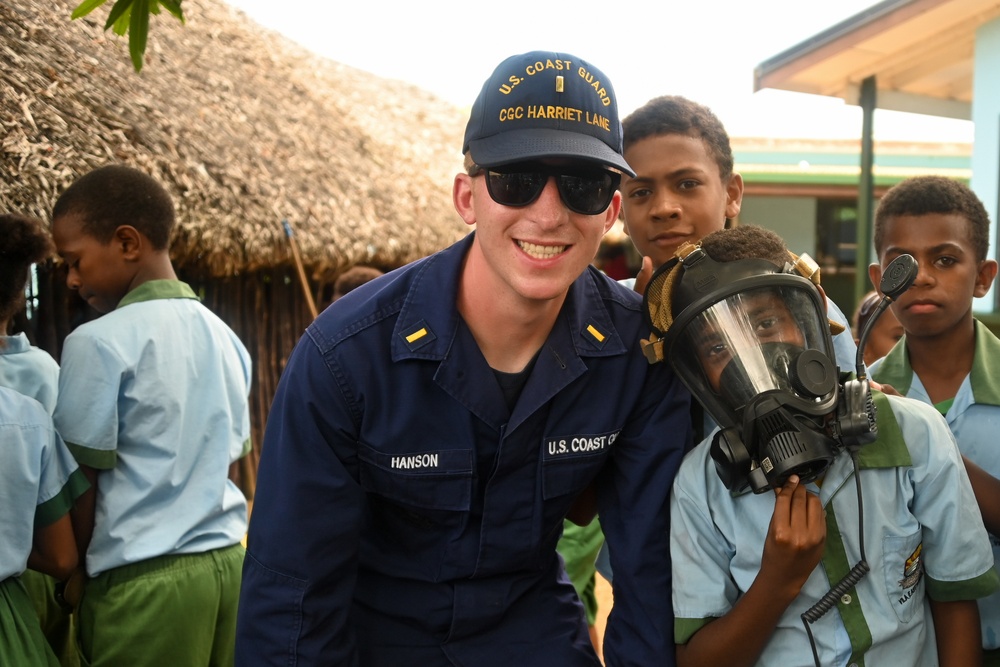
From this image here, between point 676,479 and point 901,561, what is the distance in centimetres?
54

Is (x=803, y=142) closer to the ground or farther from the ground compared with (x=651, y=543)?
farther from the ground

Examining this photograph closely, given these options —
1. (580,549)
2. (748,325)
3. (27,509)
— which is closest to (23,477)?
(27,509)

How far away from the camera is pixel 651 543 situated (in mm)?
2309

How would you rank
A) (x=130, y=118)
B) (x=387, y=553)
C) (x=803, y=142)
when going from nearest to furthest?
→ (x=387, y=553) < (x=130, y=118) < (x=803, y=142)

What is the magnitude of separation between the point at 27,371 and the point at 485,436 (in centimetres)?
164

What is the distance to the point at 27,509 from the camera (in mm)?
A: 2592

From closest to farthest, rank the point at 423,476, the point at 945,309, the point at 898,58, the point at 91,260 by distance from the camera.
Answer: the point at 423,476 → the point at 945,309 → the point at 91,260 → the point at 898,58

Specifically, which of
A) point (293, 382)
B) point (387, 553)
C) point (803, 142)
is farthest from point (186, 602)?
point (803, 142)

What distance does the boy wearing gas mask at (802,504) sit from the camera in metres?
1.97

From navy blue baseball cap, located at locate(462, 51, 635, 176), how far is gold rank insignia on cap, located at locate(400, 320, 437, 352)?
0.44 meters

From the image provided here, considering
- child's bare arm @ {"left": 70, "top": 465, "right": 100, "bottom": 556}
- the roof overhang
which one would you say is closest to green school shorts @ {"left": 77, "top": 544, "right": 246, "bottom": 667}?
child's bare arm @ {"left": 70, "top": 465, "right": 100, "bottom": 556}

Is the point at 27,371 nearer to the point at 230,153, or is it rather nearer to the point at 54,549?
the point at 54,549

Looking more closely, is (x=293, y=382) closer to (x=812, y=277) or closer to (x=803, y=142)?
(x=812, y=277)

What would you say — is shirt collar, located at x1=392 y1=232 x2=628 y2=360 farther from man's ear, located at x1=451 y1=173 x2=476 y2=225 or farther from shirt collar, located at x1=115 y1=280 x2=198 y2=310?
shirt collar, located at x1=115 y1=280 x2=198 y2=310
